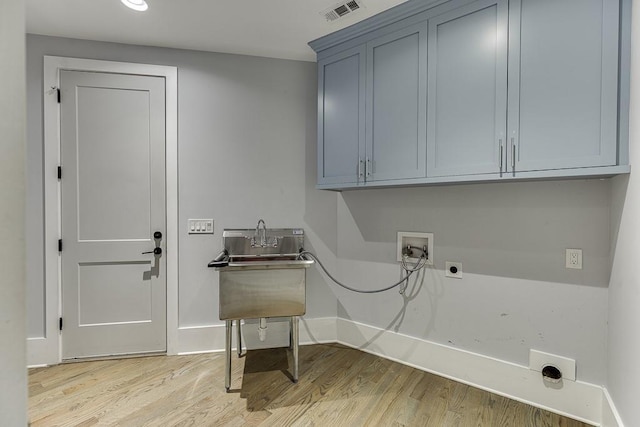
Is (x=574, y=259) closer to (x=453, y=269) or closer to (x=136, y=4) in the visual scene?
(x=453, y=269)

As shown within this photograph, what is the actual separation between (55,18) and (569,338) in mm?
3811

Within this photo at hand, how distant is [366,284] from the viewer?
2.66 metres

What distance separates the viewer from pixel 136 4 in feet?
6.52

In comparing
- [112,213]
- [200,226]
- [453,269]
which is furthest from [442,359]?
[112,213]

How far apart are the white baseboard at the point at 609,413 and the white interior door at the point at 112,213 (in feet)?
9.36

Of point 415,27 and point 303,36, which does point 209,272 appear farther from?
point 415,27

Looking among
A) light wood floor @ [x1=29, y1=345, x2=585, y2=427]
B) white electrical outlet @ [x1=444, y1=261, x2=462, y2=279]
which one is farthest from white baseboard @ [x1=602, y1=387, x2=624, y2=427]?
white electrical outlet @ [x1=444, y1=261, x2=462, y2=279]

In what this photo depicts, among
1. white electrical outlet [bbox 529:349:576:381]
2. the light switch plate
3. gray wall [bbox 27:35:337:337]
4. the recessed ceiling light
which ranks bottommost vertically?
white electrical outlet [bbox 529:349:576:381]

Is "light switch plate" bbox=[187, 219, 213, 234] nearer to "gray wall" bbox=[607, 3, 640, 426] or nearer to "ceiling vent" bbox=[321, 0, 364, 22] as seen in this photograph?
"ceiling vent" bbox=[321, 0, 364, 22]

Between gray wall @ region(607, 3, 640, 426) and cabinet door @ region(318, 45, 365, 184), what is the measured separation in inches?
53.7

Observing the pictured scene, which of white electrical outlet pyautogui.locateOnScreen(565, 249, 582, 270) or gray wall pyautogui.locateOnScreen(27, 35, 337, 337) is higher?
gray wall pyautogui.locateOnScreen(27, 35, 337, 337)

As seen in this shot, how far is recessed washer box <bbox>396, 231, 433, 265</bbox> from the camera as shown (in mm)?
2306

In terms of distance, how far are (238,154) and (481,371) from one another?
2380mm

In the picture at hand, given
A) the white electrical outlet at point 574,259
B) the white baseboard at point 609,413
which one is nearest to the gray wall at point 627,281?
the white baseboard at point 609,413
